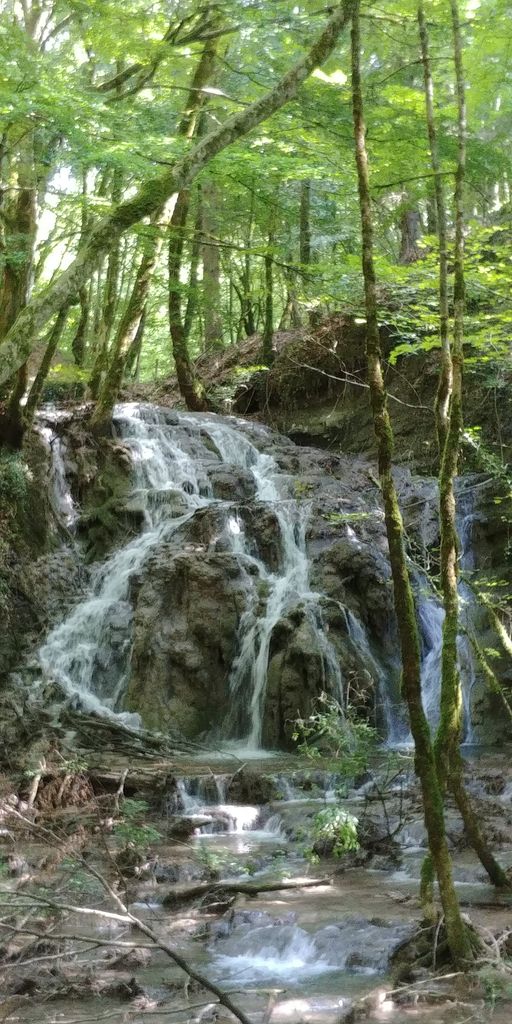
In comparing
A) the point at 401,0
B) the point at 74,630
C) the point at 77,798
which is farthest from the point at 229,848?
the point at 401,0

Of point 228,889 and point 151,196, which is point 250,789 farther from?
point 151,196

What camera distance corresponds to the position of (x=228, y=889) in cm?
612

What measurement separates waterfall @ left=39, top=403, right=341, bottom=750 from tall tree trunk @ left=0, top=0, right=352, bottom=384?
19.5 feet

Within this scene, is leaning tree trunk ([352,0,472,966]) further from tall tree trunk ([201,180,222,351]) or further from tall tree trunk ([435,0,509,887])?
tall tree trunk ([201,180,222,351])

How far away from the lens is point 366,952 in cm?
517

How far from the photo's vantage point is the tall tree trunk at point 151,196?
7.04m

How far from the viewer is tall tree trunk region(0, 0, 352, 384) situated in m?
7.04

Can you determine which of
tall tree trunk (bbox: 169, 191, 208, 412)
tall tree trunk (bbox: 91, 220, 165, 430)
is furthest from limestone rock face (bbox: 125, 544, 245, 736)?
tall tree trunk (bbox: 169, 191, 208, 412)

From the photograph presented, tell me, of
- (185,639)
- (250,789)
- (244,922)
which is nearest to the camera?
(244,922)

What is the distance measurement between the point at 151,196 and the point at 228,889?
555cm

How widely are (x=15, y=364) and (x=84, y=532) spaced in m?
7.89

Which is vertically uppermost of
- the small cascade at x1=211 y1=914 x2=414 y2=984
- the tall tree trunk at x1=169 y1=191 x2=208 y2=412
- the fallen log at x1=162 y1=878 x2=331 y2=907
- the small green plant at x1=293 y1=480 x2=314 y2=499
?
the tall tree trunk at x1=169 y1=191 x2=208 y2=412

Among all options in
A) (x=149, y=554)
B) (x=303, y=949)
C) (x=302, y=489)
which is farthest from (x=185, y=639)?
(x=303, y=949)

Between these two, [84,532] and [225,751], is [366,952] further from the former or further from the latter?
[84,532]
